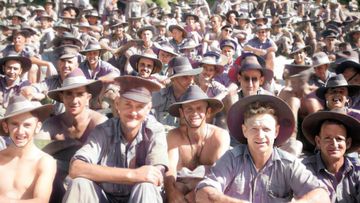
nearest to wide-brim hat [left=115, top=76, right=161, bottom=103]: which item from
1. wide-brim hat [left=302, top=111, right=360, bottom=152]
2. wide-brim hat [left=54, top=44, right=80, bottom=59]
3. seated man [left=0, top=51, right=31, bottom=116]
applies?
wide-brim hat [left=302, top=111, right=360, bottom=152]

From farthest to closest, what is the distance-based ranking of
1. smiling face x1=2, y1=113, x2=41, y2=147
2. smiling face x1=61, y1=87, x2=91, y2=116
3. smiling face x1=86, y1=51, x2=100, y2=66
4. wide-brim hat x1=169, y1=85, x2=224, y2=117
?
smiling face x1=86, y1=51, x2=100, y2=66 < smiling face x1=61, y1=87, x2=91, y2=116 < wide-brim hat x1=169, y1=85, x2=224, y2=117 < smiling face x1=2, y1=113, x2=41, y2=147

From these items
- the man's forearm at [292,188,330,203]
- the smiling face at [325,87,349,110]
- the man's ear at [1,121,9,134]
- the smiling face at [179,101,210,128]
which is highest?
the smiling face at [325,87,349,110]

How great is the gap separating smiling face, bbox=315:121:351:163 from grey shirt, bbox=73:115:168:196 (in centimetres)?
136

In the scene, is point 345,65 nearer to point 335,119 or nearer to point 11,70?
point 335,119

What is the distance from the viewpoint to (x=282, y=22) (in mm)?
18281

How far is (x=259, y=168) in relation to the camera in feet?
12.5

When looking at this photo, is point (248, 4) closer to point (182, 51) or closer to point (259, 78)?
point (182, 51)

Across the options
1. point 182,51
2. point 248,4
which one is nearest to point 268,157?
point 182,51

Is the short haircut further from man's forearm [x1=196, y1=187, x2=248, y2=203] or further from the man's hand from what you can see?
the man's hand

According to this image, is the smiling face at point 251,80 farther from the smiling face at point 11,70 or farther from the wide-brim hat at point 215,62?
the smiling face at point 11,70

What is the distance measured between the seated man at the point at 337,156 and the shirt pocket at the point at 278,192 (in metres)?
0.47

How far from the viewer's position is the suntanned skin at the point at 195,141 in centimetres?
467

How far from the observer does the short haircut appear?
3.75 m

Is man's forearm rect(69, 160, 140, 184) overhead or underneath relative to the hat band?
underneath
